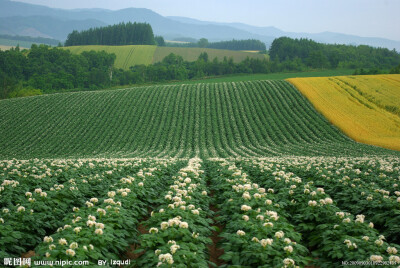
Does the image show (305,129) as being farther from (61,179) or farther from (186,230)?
(186,230)

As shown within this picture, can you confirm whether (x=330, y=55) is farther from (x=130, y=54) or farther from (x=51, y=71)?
(x=51, y=71)

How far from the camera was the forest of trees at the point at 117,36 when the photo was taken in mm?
161250

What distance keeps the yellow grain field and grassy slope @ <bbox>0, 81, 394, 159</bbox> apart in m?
2.02

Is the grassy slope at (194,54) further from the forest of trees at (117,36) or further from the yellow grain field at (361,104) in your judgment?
the yellow grain field at (361,104)

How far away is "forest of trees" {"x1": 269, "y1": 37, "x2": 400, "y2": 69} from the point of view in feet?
333

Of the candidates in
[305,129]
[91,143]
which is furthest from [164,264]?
[305,129]

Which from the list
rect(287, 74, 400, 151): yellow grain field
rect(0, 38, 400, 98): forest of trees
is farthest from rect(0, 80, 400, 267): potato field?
rect(0, 38, 400, 98): forest of trees

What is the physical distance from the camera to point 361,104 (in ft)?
152

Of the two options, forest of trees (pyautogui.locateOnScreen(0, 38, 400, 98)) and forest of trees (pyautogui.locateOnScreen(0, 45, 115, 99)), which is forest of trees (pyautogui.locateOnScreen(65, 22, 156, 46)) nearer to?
forest of trees (pyautogui.locateOnScreen(0, 45, 115, 99))

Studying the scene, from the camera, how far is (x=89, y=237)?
603 cm

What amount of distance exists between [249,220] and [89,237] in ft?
11.7

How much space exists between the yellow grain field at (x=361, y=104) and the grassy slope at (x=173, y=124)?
202cm

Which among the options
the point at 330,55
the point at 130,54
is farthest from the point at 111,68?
the point at 330,55

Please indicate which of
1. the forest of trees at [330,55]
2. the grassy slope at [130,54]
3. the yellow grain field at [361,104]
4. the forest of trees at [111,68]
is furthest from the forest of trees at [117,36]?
the yellow grain field at [361,104]
